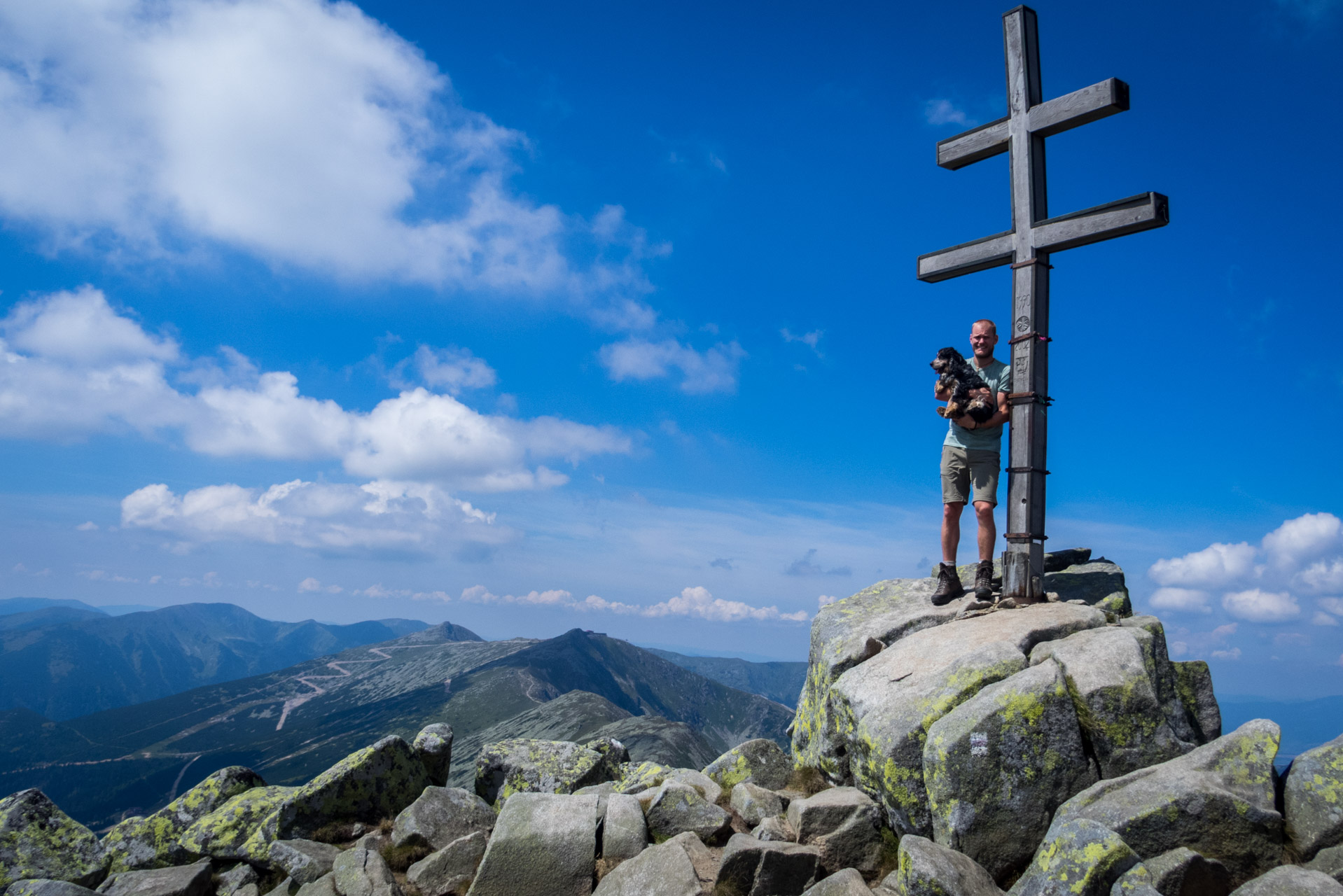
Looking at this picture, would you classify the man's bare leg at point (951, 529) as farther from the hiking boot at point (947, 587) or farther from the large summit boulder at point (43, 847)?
the large summit boulder at point (43, 847)

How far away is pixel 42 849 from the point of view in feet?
44.0

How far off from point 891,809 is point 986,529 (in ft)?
20.7

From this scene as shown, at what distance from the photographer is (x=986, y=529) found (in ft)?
45.3

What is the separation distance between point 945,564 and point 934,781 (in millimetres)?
6262

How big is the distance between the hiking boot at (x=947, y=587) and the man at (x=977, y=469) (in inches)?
0.5

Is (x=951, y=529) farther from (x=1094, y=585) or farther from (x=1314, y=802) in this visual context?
(x=1314, y=802)

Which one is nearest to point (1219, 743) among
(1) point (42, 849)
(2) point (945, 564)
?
(2) point (945, 564)

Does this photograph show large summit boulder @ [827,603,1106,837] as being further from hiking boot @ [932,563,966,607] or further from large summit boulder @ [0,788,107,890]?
large summit boulder @ [0,788,107,890]

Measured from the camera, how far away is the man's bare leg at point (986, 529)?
13688 millimetres

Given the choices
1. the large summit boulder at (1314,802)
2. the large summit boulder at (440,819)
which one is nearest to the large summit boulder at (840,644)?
the large summit boulder at (1314,802)

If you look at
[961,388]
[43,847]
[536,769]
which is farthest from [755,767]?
[43,847]

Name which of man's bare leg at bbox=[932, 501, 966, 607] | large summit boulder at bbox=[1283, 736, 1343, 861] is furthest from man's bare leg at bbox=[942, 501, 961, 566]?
large summit boulder at bbox=[1283, 736, 1343, 861]

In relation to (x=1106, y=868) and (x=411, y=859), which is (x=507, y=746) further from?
(x=1106, y=868)

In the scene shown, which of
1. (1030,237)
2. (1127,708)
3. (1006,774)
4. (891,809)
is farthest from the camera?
(1030,237)
